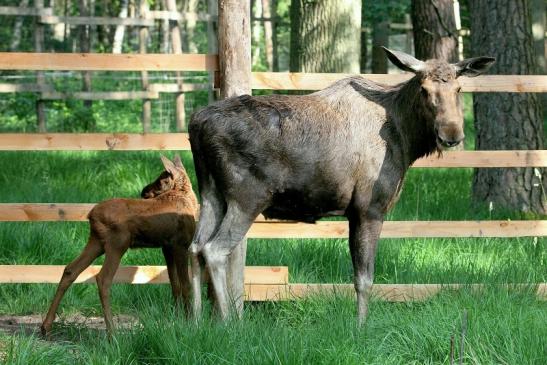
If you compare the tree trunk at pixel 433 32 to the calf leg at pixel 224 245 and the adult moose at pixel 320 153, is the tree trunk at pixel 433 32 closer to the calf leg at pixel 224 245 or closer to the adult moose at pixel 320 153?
the adult moose at pixel 320 153

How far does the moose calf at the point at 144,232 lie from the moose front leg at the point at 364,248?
116 centimetres

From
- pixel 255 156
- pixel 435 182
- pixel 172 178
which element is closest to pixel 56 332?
pixel 172 178

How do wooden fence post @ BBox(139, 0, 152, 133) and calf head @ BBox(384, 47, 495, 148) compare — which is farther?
wooden fence post @ BBox(139, 0, 152, 133)

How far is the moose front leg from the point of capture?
626 cm

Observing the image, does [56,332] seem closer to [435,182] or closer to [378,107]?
[378,107]

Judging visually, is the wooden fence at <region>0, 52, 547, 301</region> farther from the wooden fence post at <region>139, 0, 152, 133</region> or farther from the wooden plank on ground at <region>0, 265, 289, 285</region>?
the wooden fence post at <region>139, 0, 152, 133</region>

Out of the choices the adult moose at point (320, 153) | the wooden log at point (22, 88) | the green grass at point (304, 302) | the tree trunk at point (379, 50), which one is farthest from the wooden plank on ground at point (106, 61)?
the tree trunk at point (379, 50)

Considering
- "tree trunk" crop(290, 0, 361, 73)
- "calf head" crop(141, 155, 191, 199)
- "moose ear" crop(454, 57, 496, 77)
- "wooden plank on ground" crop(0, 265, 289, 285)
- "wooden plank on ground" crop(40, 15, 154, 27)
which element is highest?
"wooden plank on ground" crop(40, 15, 154, 27)

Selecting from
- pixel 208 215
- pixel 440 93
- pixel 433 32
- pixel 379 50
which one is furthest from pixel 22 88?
pixel 440 93

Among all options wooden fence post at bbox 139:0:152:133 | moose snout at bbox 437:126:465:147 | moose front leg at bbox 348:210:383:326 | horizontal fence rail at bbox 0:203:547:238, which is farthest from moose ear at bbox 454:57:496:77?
wooden fence post at bbox 139:0:152:133

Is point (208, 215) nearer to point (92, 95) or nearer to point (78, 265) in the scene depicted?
point (78, 265)

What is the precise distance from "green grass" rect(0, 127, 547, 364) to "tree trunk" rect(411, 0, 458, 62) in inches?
76.1

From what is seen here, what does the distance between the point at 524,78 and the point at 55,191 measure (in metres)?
4.63

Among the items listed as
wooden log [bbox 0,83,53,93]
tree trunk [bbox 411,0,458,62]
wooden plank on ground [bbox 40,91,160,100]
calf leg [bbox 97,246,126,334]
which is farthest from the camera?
wooden plank on ground [bbox 40,91,160,100]
